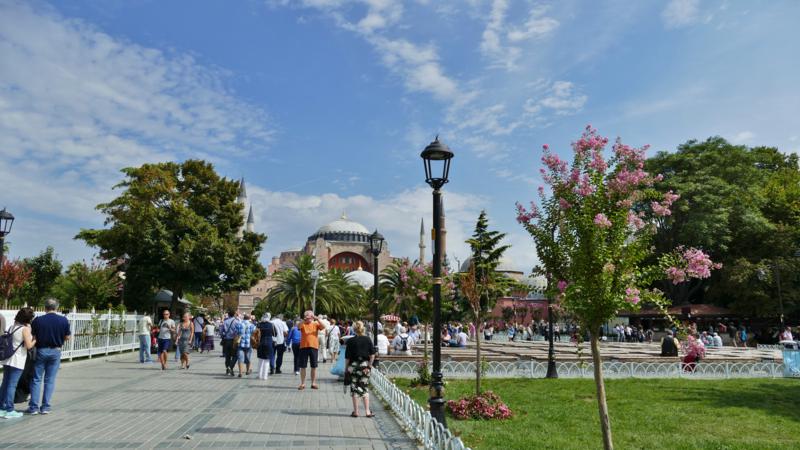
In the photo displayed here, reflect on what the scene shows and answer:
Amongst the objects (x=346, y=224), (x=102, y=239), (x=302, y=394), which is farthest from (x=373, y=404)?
(x=346, y=224)

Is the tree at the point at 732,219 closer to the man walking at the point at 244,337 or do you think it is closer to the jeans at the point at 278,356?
the jeans at the point at 278,356

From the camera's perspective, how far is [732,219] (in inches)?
1459

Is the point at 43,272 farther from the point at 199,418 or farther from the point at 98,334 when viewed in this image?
the point at 199,418

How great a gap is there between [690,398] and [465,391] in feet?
14.8

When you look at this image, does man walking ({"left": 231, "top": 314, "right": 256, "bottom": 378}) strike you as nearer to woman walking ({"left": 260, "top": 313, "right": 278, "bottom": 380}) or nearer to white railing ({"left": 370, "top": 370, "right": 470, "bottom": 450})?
woman walking ({"left": 260, "top": 313, "right": 278, "bottom": 380})

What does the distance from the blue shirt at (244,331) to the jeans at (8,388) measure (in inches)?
242

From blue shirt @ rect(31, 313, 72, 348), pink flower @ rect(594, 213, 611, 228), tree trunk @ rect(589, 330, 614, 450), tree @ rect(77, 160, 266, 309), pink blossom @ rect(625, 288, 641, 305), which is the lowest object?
tree trunk @ rect(589, 330, 614, 450)

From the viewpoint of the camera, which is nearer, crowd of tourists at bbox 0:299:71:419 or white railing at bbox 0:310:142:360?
crowd of tourists at bbox 0:299:71:419

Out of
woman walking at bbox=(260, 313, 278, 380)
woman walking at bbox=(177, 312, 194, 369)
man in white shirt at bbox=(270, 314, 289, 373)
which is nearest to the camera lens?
woman walking at bbox=(260, 313, 278, 380)

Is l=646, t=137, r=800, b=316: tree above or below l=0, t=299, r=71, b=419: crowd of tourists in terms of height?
above

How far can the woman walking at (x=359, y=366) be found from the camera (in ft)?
27.8

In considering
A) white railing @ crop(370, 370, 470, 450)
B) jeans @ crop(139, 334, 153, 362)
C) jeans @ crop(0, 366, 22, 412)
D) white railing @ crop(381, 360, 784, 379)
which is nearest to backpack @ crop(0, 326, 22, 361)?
jeans @ crop(0, 366, 22, 412)

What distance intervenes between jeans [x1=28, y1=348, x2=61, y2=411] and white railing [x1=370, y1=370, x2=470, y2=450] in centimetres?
498

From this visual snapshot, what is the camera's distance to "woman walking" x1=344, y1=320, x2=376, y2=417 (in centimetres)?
848
